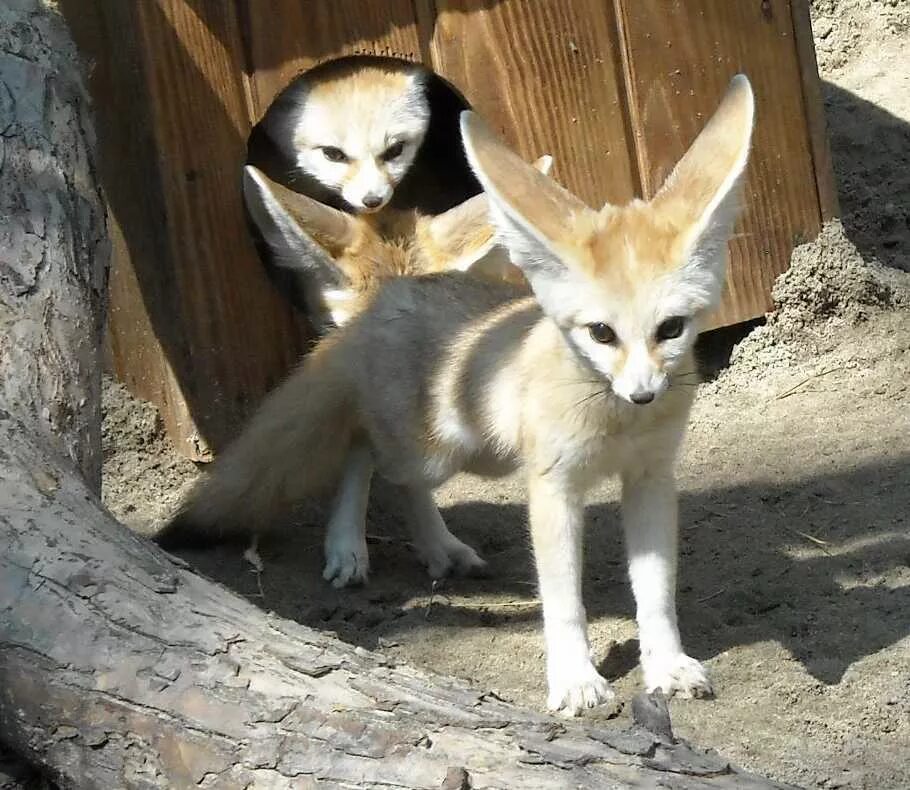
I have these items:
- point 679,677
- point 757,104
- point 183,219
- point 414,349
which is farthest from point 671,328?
point 757,104

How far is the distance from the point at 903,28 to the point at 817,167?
1.77 m

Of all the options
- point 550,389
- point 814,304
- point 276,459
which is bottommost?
point 814,304

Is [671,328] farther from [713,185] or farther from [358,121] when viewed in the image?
[358,121]

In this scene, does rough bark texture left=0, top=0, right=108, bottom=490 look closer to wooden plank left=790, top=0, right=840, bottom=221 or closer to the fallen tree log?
the fallen tree log

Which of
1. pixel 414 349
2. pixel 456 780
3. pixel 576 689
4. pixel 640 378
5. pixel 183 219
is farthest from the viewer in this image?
pixel 183 219

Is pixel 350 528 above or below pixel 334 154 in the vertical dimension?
below

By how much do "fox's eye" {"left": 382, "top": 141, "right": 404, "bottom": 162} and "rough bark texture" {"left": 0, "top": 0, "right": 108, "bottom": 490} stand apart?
1.62 m

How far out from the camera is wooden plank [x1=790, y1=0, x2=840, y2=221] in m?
4.99

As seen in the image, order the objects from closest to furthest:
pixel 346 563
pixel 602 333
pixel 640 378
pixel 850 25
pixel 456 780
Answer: pixel 456 780
pixel 640 378
pixel 602 333
pixel 346 563
pixel 850 25

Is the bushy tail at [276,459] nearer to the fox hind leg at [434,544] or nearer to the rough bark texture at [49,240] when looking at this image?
the fox hind leg at [434,544]

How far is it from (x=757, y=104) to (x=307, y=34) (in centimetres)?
169

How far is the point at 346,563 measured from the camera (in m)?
3.95

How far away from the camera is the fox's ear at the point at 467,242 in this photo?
4.64 meters

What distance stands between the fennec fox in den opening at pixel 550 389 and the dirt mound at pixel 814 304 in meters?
1.59
